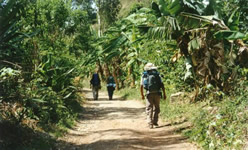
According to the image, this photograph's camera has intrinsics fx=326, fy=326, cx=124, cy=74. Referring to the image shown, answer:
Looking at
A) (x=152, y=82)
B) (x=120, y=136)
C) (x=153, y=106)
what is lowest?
(x=120, y=136)

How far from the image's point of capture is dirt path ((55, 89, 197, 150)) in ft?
23.0

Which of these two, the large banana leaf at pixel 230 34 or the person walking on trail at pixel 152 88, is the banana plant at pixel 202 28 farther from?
the person walking on trail at pixel 152 88

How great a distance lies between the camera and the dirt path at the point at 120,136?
7000 millimetres

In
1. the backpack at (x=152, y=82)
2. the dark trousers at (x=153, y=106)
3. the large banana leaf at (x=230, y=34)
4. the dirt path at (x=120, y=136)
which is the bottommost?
the dirt path at (x=120, y=136)

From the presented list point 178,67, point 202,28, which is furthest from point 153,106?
point 178,67

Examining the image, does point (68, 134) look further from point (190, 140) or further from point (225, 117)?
point (225, 117)

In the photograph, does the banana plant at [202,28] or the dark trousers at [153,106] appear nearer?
the banana plant at [202,28]

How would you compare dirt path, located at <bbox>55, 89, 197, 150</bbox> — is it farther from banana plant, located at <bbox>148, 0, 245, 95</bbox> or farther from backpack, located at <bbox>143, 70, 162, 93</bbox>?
banana plant, located at <bbox>148, 0, 245, 95</bbox>

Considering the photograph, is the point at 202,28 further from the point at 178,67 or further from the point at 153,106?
the point at 178,67

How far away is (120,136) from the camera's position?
310 inches

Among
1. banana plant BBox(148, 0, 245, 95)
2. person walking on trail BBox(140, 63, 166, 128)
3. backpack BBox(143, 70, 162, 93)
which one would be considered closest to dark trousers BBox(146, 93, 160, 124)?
person walking on trail BBox(140, 63, 166, 128)

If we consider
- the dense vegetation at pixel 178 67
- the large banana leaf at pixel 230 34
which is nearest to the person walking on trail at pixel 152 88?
the dense vegetation at pixel 178 67

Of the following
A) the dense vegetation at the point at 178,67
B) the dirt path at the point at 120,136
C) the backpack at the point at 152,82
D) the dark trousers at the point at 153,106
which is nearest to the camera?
the dense vegetation at the point at 178,67

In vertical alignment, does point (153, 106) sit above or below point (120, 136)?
above
